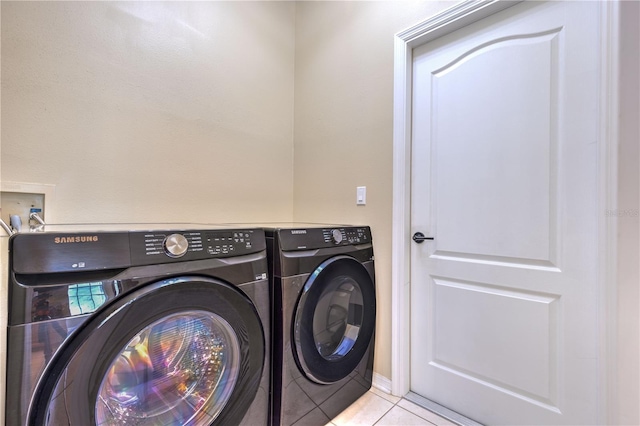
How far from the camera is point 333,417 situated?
1.42m

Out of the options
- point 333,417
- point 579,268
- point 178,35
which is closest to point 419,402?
point 333,417

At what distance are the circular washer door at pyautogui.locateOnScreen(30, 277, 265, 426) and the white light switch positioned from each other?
3.15 feet

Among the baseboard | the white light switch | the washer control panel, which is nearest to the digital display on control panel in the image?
the washer control panel

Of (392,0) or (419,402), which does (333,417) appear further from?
(392,0)

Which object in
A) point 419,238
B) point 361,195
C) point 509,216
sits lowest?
point 419,238

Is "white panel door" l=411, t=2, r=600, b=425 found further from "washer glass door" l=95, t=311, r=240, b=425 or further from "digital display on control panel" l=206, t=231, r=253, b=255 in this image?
"washer glass door" l=95, t=311, r=240, b=425

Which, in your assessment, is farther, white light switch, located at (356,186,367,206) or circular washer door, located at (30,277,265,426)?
white light switch, located at (356,186,367,206)

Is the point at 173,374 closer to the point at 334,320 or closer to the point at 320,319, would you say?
the point at 320,319

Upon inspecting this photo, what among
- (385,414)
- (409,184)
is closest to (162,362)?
(385,414)

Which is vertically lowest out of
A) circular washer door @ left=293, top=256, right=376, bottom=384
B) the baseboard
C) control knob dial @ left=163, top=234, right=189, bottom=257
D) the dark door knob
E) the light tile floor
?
the light tile floor

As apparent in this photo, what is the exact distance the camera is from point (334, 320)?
1438 mm

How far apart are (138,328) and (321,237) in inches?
30.6

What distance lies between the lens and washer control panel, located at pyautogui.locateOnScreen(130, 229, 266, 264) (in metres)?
0.86

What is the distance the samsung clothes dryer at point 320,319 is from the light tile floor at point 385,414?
39 millimetres
